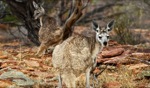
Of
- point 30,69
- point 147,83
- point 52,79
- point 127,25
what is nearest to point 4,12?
point 127,25

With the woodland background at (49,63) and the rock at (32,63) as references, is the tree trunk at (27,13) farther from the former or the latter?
the rock at (32,63)

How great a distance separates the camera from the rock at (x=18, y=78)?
7210 mm

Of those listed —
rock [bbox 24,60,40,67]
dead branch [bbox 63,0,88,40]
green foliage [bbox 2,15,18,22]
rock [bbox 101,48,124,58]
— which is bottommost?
rock [bbox 24,60,40,67]

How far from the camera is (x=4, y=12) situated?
12.9 meters

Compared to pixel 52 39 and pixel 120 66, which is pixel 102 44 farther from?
pixel 52 39

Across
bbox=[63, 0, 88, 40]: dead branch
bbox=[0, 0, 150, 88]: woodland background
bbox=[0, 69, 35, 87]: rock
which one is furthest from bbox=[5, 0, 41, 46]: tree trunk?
bbox=[0, 69, 35, 87]: rock

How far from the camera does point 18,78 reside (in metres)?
7.44

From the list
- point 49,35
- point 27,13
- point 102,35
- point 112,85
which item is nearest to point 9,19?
point 27,13

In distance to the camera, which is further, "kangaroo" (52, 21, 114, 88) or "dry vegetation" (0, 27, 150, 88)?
"dry vegetation" (0, 27, 150, 88)

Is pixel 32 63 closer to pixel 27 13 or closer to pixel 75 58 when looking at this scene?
pixel 75 58

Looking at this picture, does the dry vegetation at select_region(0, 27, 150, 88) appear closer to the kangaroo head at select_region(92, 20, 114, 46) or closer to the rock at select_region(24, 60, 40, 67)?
the rock at select_region(24, 60, 40, 67)

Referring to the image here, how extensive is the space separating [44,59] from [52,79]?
5.94ft

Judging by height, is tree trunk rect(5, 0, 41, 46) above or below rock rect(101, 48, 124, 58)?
above

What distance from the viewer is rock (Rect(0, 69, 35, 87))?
721 centimetres
